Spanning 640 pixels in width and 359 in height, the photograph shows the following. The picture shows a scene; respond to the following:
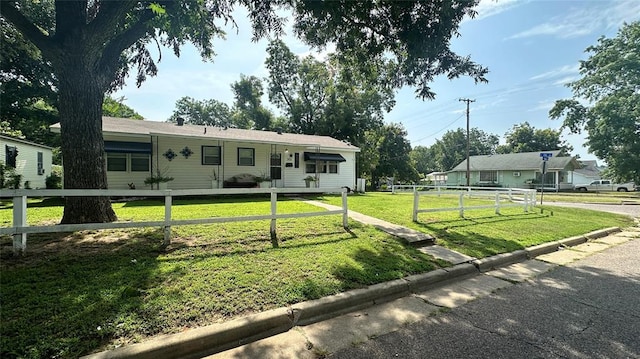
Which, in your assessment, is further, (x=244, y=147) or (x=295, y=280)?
(x=244, y=147)

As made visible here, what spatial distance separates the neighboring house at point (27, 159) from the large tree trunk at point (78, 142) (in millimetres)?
11518

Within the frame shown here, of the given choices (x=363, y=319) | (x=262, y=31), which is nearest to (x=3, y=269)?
(x=363, y=319)

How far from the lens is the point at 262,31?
8.73 meters

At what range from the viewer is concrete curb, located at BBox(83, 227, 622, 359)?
2410 millimetres

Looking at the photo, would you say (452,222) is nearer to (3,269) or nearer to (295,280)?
(295,280)

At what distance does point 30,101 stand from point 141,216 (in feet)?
85.9

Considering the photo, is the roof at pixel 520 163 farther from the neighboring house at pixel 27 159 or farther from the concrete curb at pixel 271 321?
the neighboring house at pixel 27 159

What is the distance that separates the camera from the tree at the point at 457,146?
65500 mm

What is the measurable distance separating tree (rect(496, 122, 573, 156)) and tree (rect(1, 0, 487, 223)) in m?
60.1

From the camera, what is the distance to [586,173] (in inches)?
2210

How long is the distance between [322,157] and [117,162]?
34.3 ft

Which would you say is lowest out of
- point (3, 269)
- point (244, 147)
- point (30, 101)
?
point (3, 269)

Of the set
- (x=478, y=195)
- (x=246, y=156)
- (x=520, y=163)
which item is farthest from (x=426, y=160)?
(x=478, y=195)

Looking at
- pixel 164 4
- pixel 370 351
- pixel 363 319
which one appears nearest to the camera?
pixel 370 351
